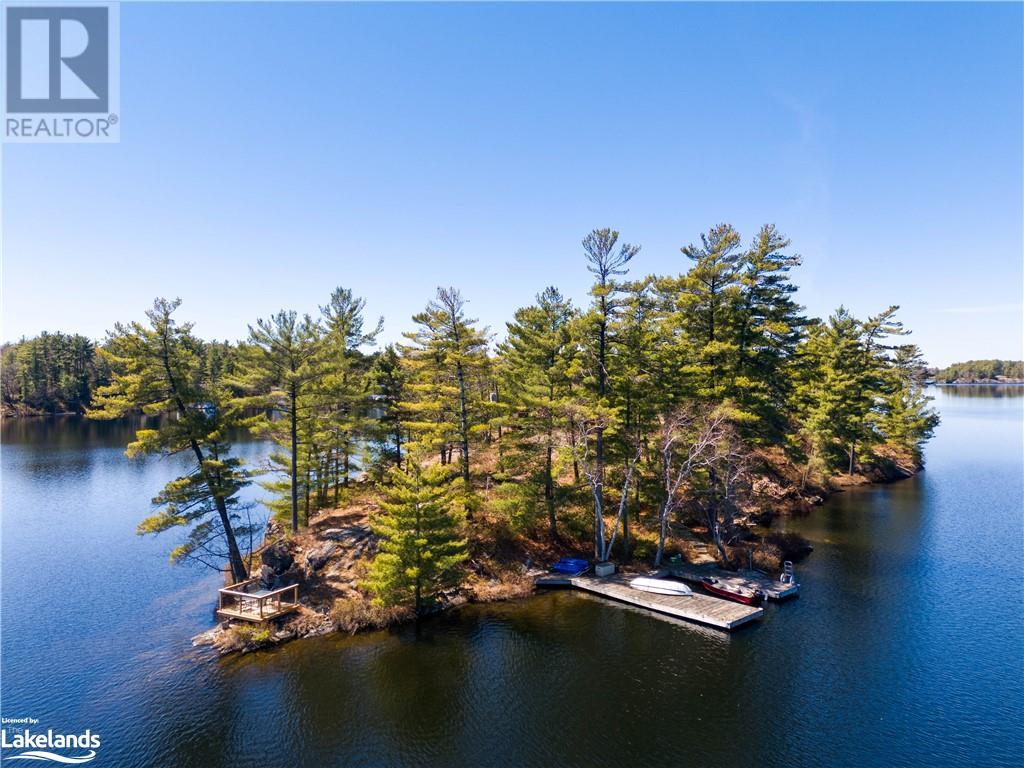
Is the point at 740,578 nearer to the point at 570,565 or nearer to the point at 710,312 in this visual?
the point at 570,565

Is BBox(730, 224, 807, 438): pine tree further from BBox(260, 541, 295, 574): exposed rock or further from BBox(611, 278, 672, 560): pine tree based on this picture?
BBox(260, 541, 295, 574): exposed rock

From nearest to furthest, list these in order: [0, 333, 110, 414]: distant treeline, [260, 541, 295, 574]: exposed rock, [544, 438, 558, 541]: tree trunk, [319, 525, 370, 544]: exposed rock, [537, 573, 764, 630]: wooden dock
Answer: [537, 573, 764, 630]: wooden dock
[260, 541, 295, 574]: exposed rock
[319, 525, 370, 544]: exposed rock
[544, 438, 558, 541]: tree trunk
[0, 333, 110, 414]: distant treeline

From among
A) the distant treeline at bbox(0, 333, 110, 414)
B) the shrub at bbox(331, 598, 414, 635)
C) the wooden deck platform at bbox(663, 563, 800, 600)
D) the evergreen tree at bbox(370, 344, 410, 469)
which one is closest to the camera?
the shrub at bbox(331, 598, 414, 635)

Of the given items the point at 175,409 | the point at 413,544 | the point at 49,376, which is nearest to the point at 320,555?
the point at 413,544

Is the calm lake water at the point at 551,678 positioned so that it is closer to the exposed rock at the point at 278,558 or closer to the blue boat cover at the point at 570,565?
the blue boat cover at the point at 570,565

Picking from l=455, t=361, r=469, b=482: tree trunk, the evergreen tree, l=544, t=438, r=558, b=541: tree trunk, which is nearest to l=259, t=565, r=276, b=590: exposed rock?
the evergreen tree

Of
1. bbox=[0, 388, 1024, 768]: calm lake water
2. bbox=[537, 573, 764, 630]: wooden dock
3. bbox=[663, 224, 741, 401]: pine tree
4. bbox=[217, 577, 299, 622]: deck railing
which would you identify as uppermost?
bbox=[663, 224, 741, 401]: pine tree
